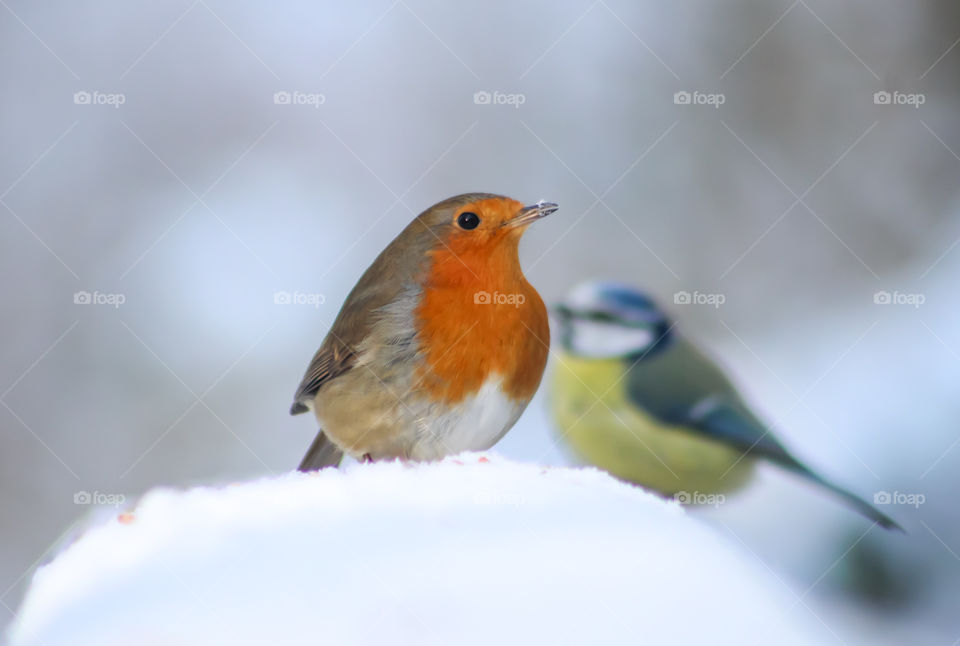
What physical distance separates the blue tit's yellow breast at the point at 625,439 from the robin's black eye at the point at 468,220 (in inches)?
35.6

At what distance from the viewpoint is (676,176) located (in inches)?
138

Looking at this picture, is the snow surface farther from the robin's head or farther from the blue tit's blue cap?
the blue tit's blue cap

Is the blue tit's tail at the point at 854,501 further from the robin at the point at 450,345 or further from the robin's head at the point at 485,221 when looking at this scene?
the robin's head at the point at 485,221

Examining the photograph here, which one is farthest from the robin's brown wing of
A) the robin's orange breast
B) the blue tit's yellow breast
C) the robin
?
the blue tit's yellow breast

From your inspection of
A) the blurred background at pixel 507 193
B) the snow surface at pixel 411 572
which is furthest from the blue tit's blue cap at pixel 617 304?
the snow surface at pixel 411 572

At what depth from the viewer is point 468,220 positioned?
142 cm

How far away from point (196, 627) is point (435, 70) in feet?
9.14

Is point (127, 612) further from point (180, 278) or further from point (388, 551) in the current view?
point (180, 278)

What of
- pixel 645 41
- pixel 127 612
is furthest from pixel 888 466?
pixel 127 612

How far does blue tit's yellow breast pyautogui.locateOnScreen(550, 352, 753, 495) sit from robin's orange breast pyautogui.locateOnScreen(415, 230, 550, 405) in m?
0.78

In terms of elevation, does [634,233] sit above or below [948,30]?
below

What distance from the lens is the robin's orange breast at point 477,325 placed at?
Answer: 1.37 meters

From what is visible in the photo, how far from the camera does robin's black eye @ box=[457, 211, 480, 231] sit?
55.9 inches

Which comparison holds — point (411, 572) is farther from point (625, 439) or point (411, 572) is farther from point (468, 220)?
point (625, 439)
